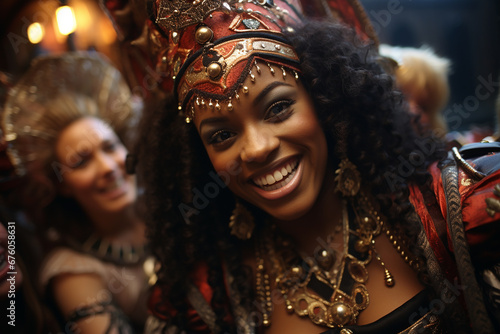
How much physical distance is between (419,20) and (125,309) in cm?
216

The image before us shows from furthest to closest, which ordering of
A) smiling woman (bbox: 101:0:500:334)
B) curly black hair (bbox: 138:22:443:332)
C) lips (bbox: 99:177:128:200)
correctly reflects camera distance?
lips (bbox: 99:177:128:200)
curly black hair (bbox: 138:22:443:332)
smiling woman (bbox: 101:0:500:334)

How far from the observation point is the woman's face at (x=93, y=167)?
1996mm

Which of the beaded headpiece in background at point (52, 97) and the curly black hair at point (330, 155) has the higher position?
the beaded headpiece in background at point (52, 97)

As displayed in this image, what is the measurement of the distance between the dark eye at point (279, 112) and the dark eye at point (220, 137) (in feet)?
0.44

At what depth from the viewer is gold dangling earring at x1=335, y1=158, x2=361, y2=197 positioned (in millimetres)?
1354

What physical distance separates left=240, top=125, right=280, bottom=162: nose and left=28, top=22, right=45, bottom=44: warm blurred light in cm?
160

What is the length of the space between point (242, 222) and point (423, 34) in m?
1.57

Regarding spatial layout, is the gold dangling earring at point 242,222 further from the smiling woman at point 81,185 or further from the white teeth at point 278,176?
the smiling woman at point 81,185

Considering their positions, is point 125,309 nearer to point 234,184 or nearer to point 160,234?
point 160,234

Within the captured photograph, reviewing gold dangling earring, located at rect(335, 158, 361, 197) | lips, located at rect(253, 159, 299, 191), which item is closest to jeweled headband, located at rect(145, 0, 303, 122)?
lips, located at rect(253, 159, 299, 191)

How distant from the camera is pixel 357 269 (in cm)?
135

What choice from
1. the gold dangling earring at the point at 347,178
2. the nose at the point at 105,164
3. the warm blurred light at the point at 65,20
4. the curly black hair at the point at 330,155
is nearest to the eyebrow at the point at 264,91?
the curly black hair at the point at 330,155

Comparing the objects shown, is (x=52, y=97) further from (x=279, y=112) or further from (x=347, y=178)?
(x=347, y=178)

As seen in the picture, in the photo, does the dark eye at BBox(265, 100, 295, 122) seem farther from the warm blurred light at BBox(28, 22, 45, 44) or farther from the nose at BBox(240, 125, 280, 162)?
the warm blurred light at BBox(28, 22, 45, 44)
